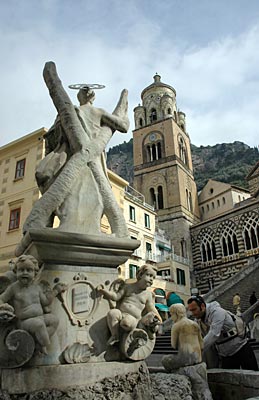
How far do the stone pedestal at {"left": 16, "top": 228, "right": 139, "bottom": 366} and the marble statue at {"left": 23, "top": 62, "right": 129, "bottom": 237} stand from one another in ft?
0.98

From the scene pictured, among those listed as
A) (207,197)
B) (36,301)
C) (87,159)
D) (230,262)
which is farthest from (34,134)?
(207,197)

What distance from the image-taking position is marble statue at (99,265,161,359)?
9.23 feet

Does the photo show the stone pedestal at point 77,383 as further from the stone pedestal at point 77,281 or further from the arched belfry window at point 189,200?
the arched belfry window at point 189,200

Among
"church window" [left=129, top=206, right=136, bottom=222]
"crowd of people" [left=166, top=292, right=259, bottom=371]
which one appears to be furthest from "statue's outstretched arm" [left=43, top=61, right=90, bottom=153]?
"church window" [left=129, top=206, right=136, bottom=222]

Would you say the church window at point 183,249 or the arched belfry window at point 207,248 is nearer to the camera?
the arched belfry window at point 207,248

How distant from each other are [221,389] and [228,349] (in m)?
0.43

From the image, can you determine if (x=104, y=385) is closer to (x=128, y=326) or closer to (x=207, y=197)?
(x=128, y=326)

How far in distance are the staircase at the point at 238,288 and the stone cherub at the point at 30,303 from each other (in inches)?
686

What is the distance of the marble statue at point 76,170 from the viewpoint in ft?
11.1

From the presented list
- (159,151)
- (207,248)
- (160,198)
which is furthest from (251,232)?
(159,151)

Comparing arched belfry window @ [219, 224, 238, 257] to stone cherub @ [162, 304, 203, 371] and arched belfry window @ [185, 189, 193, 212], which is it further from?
stone cherub @ [162, 304, 203, 371]

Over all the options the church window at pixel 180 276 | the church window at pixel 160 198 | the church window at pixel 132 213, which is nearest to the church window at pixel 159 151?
the church window at pixel 160 198

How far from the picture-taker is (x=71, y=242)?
302cm

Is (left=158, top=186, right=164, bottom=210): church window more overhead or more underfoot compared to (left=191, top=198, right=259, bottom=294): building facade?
more overhead
